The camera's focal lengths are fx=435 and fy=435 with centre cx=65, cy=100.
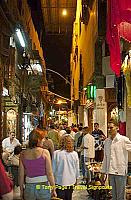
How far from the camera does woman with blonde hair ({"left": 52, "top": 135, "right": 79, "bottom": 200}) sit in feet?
28.5

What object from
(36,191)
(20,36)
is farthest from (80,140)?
Result: (36,191)

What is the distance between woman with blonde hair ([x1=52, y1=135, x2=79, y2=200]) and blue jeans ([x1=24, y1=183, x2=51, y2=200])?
1270 millimetres

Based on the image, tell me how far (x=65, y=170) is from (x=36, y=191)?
1.41 meters

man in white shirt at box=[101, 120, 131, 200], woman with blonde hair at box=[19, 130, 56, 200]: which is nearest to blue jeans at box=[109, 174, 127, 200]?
man in white shirt at box=[101, 120, 131, 200]

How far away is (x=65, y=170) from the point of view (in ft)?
28.6

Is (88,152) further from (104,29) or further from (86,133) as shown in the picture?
(104,29)

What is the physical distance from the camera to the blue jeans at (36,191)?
7383mm

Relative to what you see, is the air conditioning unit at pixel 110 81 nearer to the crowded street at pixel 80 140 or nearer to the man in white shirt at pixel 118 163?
the crowded street at pixel 80 140

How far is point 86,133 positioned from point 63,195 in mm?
7792

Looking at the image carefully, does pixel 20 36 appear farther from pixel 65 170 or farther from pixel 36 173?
pixel 36 173

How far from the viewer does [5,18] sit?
36.3 feet

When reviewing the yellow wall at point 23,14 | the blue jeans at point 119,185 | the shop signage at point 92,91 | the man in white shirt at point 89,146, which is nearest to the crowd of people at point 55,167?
the blue jeans at point 119,185

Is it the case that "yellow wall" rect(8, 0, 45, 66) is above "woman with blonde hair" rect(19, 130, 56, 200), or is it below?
above

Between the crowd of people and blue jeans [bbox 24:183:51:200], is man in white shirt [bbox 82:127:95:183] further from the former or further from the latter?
Result: blue jeans [bbox 24:183:51:200]
